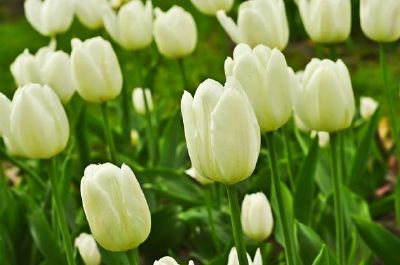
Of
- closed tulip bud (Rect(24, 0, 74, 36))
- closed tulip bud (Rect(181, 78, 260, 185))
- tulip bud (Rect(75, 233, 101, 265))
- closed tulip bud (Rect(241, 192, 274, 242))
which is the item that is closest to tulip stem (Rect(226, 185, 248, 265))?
closed tulip bud (Rect(181, 78, 260, 185))

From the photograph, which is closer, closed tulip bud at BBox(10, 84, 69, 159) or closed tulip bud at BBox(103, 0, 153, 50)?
closed tulip bud at BBox(10, 84, 69, 159)

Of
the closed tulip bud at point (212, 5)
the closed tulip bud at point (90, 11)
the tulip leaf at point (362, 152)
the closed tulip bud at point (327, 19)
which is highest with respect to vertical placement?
the closed tulip bud at point (327, 19)

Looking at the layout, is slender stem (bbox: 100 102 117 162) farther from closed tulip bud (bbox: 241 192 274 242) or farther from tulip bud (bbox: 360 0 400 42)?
tulip bud (bbox: 360 0 400 42)

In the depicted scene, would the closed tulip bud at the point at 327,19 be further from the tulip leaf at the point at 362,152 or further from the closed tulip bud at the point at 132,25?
the closed tulip bud at the point at 132,25

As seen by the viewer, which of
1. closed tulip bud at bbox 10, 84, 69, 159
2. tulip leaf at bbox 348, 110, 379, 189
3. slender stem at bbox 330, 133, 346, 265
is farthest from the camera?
tulip leaf at bbox 348, 110, 379, 189

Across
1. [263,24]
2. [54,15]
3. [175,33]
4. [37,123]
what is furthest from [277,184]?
[54,15]

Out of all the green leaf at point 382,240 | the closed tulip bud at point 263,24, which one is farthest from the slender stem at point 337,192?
the closed tulip bud at point 263,24

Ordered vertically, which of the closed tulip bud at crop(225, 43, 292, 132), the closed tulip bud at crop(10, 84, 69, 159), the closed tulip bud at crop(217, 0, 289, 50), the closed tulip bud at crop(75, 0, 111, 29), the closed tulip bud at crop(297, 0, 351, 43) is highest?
the closed tulip bud at crop(225, 43, 292, 132)

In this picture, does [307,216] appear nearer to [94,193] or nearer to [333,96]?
[333,96]
